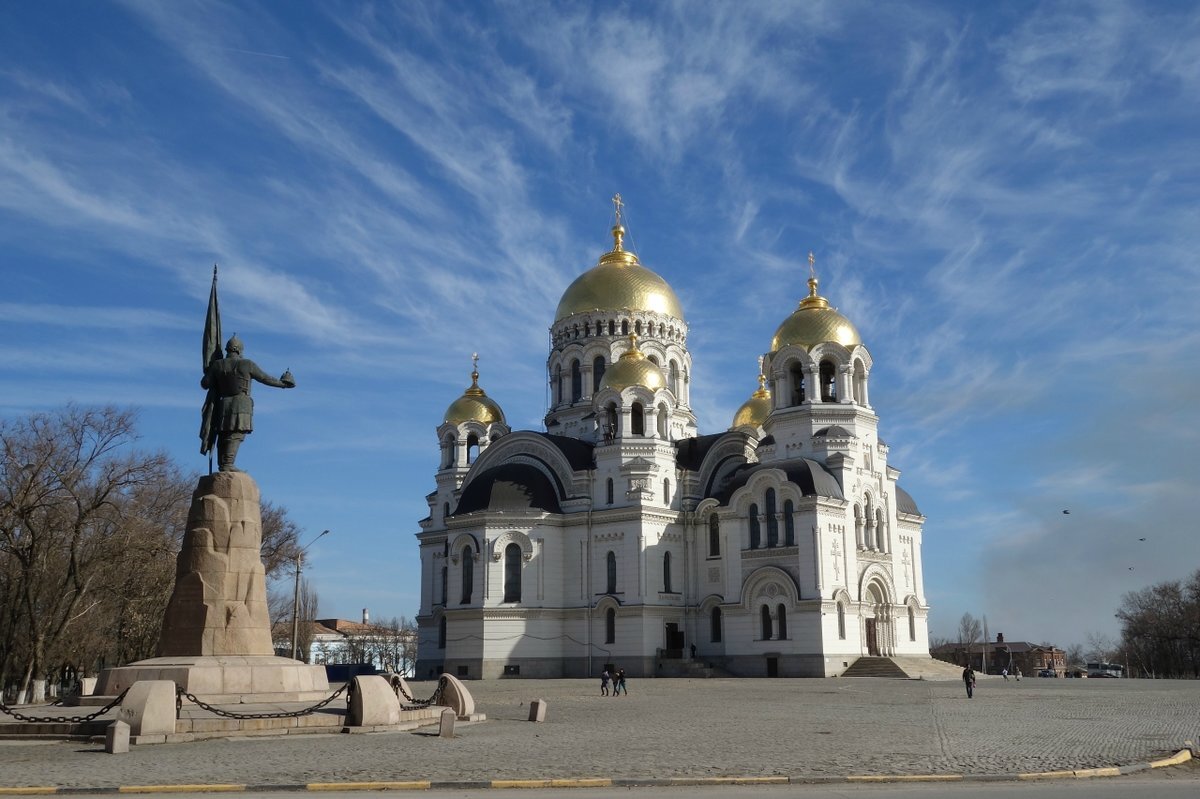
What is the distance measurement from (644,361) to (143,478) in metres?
23.6

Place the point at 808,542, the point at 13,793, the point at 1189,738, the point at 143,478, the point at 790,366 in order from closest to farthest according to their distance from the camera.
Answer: the point at 13,793 → the point at 1189,738 → the point at 143,478 → the point at 808,542 → the point at 790,366

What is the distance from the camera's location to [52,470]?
102 ft

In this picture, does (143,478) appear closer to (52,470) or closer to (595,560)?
(52,470)

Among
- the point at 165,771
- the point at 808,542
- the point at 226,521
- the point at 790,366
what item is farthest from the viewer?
the point at 790,366

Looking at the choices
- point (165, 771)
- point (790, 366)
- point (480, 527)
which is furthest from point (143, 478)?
point (790, 366)

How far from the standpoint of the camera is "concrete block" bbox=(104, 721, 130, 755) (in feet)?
48.9

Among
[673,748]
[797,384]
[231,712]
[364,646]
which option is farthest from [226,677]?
[364,646]

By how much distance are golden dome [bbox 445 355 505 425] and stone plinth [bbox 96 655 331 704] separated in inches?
1597

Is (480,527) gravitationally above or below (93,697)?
above

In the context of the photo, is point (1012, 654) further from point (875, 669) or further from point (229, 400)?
point (229, 400)

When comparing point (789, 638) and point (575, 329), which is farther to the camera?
point (575, 329)

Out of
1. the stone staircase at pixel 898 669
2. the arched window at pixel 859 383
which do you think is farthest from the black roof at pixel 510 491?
the stone staircase at pixel 898 669

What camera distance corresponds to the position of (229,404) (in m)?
19.9

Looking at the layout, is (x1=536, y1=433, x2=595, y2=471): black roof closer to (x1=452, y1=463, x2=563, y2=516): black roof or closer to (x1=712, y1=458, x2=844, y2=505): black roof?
(x1=452, y1=463, x2=563, y2=516): black roof
